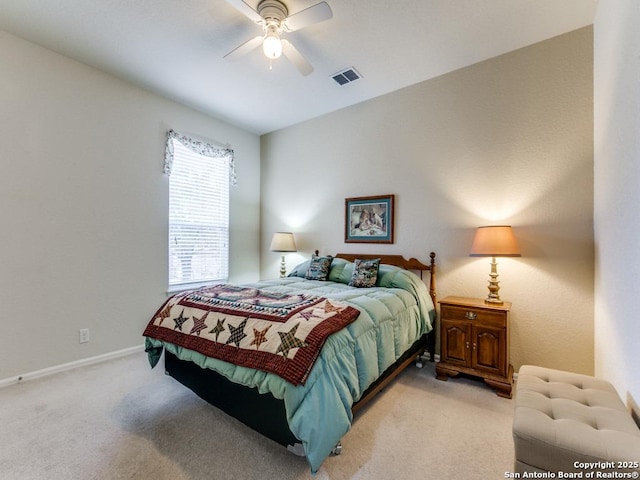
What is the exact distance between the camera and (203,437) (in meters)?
1.82

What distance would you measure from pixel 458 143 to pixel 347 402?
2.72 metres

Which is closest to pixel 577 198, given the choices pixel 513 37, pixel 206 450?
pixel 513 37

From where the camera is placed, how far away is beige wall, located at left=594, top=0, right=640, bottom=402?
1396mm

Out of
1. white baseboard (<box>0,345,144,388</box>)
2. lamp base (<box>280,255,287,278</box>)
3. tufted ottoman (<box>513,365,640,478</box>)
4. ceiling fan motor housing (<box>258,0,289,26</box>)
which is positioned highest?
ceiling fan motor housing (<box>258,0,289,26</box>)

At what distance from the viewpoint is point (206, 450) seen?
1.70 metres

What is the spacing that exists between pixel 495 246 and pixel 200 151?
12.1 feet

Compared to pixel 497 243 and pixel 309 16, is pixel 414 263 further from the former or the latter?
pixel 309 16

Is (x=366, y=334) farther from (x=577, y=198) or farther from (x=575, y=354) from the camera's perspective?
(x=577, y=198)

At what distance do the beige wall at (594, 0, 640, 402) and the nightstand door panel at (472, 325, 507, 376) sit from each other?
615 mm

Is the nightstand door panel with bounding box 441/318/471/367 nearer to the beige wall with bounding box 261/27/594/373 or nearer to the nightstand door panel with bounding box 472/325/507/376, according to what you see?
the nightstand door panel with bounding box 472/325/507/376

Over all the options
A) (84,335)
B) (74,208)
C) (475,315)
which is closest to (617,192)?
(475,315)

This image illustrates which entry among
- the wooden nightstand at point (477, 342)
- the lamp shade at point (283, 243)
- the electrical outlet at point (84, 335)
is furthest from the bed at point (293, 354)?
the lamp shade at point (283, 243)

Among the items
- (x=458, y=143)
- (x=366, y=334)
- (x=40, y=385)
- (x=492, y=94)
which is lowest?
(x=40, y=385)

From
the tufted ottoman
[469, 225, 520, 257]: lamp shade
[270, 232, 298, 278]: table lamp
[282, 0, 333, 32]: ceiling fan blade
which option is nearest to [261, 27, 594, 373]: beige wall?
[469, 225, 520, 257]: lamp shade
